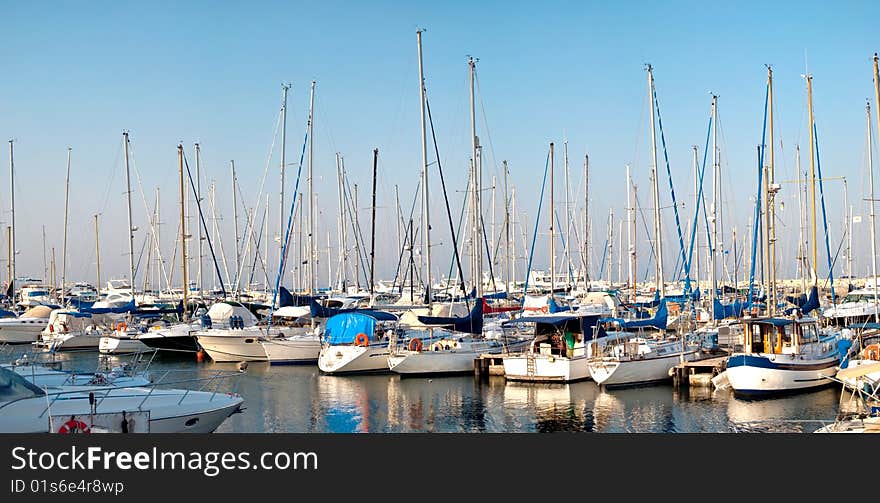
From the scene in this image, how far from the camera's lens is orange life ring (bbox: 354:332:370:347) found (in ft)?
118

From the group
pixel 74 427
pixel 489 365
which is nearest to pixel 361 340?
pixel 489 365

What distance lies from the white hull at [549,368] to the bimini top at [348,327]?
6867 millimetres

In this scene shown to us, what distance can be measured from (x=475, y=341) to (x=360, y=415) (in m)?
10.8

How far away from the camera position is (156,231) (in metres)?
67.4

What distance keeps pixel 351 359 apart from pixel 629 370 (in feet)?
35.9

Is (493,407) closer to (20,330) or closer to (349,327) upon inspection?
(349,327)

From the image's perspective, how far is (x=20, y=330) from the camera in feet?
175

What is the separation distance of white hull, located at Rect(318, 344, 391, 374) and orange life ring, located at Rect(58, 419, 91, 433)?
1873cm

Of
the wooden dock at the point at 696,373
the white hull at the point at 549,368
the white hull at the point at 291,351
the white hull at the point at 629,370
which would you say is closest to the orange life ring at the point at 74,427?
the white hull at the point at 549,368

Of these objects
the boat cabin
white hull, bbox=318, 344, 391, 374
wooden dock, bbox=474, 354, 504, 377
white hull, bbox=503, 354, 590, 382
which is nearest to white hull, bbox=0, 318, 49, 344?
white hull, bbox=318, 344, 391, 374

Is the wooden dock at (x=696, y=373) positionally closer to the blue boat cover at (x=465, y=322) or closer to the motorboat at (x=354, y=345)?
the blue boat cover at (x=465, y=322)

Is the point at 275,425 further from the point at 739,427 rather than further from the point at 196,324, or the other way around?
the point at 196,324

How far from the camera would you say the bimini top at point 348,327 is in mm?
36469
